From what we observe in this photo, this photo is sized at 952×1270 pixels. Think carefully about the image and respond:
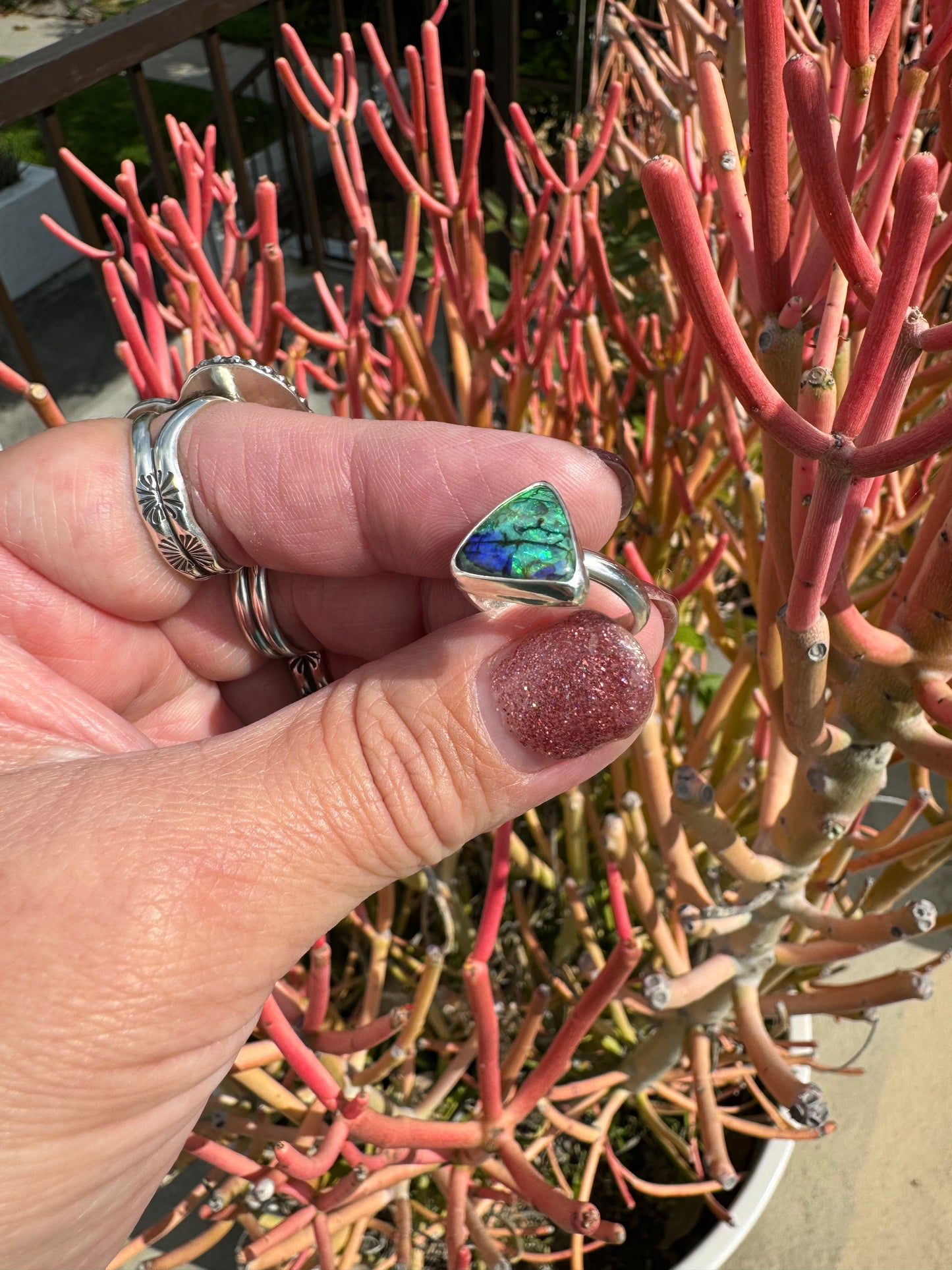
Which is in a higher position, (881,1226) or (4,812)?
(4,812)

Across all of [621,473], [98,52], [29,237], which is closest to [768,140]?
[621,473]

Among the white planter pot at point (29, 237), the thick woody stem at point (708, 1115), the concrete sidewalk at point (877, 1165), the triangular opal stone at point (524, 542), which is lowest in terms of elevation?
the concrete sidewalk at point (877, 1165)

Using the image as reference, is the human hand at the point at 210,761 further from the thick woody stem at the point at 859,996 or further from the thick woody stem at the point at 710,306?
the thick woody stem at the point at 859,996

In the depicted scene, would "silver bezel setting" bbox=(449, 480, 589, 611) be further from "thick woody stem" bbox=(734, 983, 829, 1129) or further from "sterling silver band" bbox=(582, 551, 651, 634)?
"thick woody stem" bbox=(734, 983, 829, 1129)

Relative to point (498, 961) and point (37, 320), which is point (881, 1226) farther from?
point (37, 320)

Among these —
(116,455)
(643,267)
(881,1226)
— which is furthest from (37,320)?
(881,1226)

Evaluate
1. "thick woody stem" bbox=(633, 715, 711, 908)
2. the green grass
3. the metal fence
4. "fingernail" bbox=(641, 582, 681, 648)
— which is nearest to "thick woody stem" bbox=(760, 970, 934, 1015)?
"thick woody stem" bbox=(633, 715, 711, 908)

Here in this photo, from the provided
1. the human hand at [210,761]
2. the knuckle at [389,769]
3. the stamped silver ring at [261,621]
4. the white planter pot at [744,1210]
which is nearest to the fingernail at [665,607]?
the human hand at [210,761]
